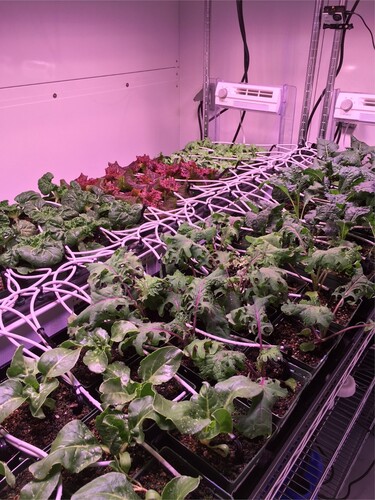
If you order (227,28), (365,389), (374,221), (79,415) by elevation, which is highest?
(227,28)

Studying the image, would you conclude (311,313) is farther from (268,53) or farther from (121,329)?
(268,53)

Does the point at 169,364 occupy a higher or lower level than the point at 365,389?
higher

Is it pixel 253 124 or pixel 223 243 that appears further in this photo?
pixel 253 124

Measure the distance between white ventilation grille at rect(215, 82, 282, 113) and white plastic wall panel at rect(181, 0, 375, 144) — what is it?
0.39 metres

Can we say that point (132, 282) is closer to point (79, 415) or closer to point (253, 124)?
point (79, 415)

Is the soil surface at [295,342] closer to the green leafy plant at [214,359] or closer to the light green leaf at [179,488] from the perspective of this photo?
the green leafy plant at [214,359]

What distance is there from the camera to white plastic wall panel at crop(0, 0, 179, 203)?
1.71m

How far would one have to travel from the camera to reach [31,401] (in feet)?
2.25

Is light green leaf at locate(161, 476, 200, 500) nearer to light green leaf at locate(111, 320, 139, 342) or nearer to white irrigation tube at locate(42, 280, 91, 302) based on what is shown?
light green leaf at locate(111, 320, 139, 342)

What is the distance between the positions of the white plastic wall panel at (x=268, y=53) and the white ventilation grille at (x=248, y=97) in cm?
39

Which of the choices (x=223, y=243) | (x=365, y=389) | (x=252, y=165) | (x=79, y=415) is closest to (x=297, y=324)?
(x=223, y=243)

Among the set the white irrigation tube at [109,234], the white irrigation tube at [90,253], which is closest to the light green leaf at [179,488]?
the white irrigation tube at [90,253]

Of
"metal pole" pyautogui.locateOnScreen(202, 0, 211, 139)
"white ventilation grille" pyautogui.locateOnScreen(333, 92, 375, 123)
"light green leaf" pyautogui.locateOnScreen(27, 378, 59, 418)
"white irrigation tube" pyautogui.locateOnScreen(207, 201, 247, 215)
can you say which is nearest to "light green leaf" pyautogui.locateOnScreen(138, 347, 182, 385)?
"light green leaf" pyautogui.locateOnScreen(27, 378, 59, 418)

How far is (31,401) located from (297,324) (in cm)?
57
